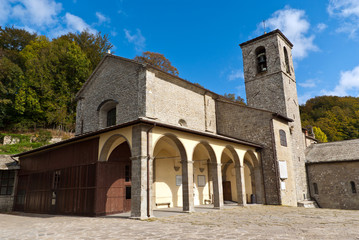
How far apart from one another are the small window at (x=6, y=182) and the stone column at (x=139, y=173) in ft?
37.4

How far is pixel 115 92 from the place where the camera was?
15.5 metres

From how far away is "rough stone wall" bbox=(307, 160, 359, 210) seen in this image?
1700 centimetres

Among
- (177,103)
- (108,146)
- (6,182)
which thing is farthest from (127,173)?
(6,182)

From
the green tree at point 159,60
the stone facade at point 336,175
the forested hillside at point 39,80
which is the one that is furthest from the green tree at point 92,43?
the stone facade at point 336,175

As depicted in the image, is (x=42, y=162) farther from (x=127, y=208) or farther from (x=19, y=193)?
(x=127, y=208)

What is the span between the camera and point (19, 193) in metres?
15.5

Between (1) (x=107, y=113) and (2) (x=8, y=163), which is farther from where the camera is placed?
(1) (x=107, y=113)

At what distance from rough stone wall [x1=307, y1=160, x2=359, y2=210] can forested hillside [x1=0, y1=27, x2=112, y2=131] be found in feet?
80.5

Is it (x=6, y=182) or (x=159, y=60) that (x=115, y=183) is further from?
(x=159, y=60)

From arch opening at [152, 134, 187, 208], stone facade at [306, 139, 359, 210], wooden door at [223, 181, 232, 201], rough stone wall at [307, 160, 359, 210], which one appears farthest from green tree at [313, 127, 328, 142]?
arch opening at [152, 134, 187, 208]

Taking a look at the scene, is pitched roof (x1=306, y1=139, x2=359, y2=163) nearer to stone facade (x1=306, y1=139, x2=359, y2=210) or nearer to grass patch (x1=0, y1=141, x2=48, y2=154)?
stone facade (x1=306, y1=139, x2=359, y2=210)

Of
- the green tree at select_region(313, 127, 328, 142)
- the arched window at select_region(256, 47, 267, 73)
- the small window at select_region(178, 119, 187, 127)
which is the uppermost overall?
the arched window at select_region(256, 47, 267, 73)

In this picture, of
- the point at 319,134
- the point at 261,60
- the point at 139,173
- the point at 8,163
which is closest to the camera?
the point at 139,173

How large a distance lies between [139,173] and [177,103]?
7.27 metres
